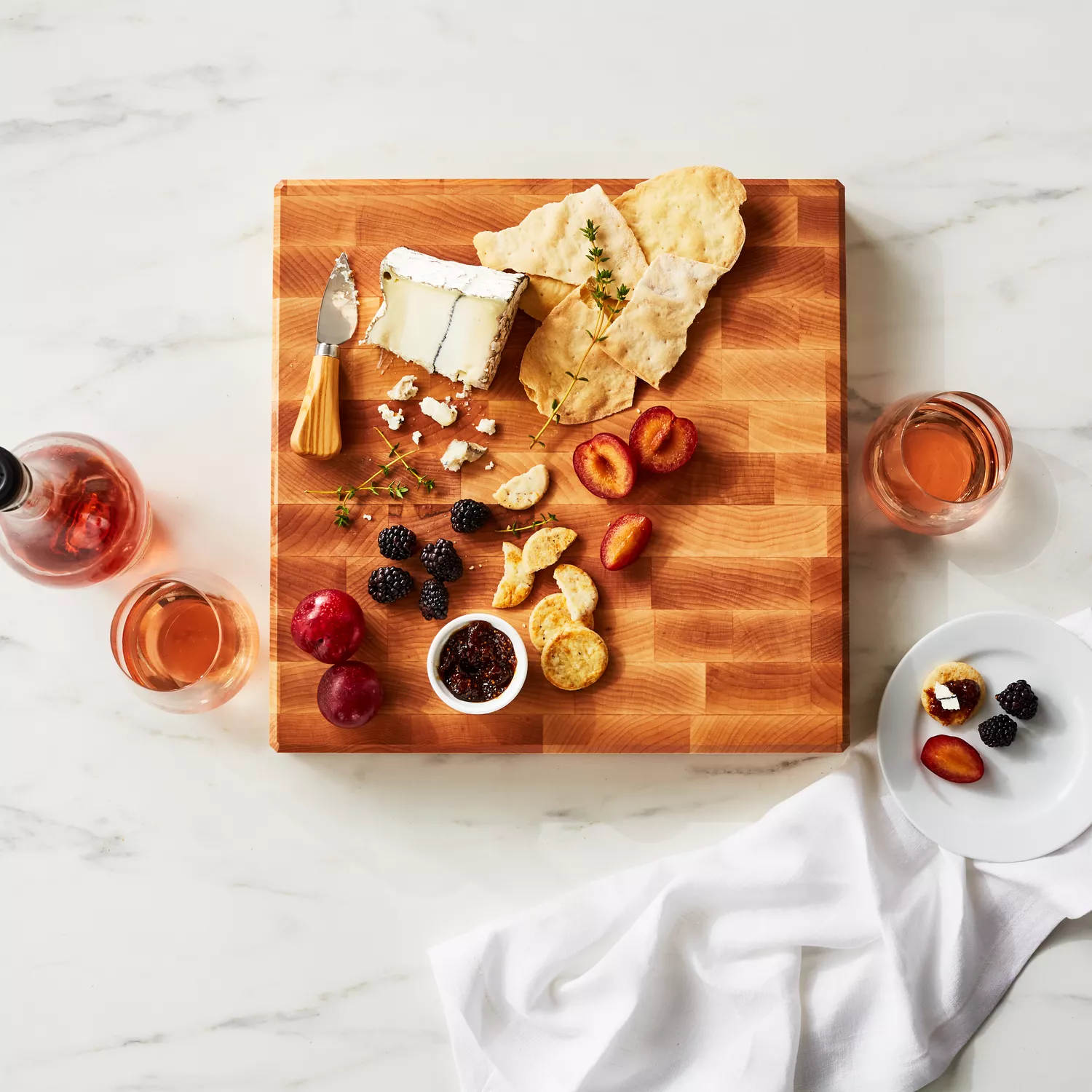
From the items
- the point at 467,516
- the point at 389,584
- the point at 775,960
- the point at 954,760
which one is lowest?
the point at 775,960

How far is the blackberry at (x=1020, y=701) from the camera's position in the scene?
1.57 metres

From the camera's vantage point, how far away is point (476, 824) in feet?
5.57

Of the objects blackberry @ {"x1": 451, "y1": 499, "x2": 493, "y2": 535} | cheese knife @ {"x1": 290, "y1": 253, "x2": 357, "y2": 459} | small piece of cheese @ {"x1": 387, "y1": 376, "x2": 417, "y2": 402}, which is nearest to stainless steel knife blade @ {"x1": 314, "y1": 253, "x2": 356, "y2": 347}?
cheese knife @ {"x1": 290, "y1": 253, "x2": 357, "y2": 459}

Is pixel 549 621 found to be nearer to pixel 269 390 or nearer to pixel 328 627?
pixel 328 627

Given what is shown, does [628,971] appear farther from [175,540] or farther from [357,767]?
[175,540]

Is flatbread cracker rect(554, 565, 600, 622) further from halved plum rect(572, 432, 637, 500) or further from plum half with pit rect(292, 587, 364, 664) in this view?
plum half with pit rect(292, 587, 364, 664)

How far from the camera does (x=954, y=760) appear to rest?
5.17ft

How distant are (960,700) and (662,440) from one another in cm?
71

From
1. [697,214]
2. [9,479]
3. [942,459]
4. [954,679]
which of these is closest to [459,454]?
[697,214]

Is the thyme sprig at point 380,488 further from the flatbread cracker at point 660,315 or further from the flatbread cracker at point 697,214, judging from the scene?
the flatbread cracker at point 697,214

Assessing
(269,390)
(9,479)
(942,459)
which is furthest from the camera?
(269,390)

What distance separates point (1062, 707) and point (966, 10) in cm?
133

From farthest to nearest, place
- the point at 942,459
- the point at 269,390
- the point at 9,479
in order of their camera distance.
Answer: the point at 269,390 < the point at 942,459 < the point at 9,479

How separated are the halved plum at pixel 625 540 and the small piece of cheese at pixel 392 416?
418mm
